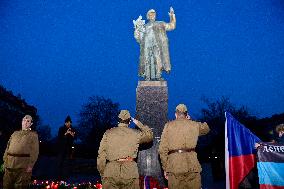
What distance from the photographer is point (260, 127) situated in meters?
18.0

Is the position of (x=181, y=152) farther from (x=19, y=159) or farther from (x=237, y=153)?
(x=19, y=159)

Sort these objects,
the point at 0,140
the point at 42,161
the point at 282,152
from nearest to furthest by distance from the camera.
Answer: the point at 282,152 → the point at 0,140 → the point at 42,161

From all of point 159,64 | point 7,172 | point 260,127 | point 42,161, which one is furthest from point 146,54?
point 42,161

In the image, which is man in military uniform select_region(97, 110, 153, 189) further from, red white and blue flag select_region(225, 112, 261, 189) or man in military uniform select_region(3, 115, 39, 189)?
man in military uniform select_region(3, 115, 39, 189)

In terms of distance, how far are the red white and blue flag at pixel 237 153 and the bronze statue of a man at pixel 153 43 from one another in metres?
4.54

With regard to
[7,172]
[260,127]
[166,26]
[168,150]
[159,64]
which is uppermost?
[166,26]

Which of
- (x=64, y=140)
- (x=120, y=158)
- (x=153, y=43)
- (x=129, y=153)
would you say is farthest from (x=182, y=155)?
(x=64, y=140)

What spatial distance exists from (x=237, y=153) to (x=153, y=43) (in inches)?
214

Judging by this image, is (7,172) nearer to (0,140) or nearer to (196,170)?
(196,170)

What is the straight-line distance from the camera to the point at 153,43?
410 inches

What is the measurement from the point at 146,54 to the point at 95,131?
44.7m

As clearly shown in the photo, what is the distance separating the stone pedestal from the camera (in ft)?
29.2

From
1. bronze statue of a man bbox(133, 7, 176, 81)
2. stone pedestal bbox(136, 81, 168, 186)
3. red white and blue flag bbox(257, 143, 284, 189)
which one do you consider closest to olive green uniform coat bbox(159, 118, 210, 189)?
Answer: red white and blue flag bbox(257, 143, 284, 189)

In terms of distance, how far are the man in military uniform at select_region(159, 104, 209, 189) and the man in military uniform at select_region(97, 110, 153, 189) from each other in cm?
67
